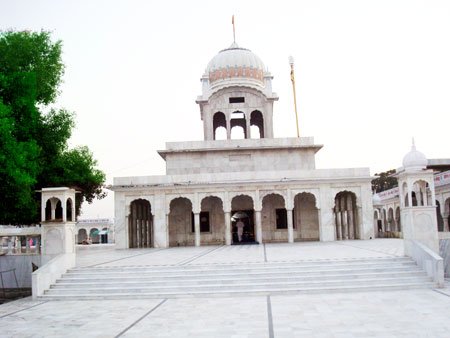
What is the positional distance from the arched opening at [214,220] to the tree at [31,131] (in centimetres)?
674

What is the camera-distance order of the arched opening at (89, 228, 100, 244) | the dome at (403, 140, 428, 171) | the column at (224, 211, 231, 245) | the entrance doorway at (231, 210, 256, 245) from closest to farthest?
the dome at (403, 140, 428, 171) → the column at (224, 211, 231, 245) → the entrance doorway at (231, 210, 256, 245) → the arched opening at (89, 228, 100, 244)

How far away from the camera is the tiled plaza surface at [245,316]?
7895 mm

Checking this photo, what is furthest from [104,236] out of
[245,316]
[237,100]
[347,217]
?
[245,316]

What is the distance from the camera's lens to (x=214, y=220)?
26641mm

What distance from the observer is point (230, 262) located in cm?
1445

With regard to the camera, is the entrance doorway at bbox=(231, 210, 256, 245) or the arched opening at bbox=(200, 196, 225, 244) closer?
the arched opening at bbox=(200, 196, 225, 244)

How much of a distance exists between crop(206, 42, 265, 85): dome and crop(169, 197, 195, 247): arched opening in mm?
8888

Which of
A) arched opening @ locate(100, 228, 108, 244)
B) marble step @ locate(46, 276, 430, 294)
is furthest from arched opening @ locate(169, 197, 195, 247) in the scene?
arched opening @ locate(100, 228, 108, 244)

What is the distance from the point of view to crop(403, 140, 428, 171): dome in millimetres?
14445

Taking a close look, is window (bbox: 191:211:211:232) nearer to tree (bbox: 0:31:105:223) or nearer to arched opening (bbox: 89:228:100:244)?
tree (bbox: 0:31:105:223)

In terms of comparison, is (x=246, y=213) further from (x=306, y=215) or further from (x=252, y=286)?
(x=252, y=286)

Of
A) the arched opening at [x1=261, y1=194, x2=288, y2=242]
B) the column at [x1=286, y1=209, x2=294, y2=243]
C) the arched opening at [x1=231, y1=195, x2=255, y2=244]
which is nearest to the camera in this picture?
the column at [x1=286, y1=209, x2=294, y2=243]

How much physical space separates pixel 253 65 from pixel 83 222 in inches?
1562

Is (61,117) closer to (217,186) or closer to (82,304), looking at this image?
(217,186)
